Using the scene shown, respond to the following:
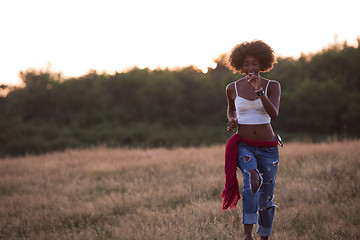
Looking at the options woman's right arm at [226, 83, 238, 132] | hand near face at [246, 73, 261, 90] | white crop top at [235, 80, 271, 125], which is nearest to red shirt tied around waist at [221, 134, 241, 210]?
woman's right arm at [226, 83, 238, 132]

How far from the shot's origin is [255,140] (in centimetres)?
330

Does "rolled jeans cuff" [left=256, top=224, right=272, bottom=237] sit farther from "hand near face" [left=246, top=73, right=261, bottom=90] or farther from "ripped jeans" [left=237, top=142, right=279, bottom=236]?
"hand near face" [left=246, top=73, right=261, bottom=90]

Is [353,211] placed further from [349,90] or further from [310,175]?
[349,90]

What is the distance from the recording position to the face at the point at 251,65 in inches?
136

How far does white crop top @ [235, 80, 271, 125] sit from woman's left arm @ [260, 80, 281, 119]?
0.08m

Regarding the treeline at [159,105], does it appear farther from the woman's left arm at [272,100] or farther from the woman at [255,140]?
the woman's left arm at [272,100]

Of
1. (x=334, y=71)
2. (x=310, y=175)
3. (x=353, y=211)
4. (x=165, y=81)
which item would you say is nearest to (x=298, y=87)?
(x=334, y=71)

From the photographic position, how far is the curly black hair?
3.56m

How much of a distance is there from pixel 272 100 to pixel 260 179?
0.84m

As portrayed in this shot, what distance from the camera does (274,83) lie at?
3.31 metres

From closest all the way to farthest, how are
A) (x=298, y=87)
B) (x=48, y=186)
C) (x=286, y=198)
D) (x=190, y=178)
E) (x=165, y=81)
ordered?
(x=286, y=198)
(x=190, y=178)
(x=48, y=186)
(x=298, y=87)
(x=165, y=81)

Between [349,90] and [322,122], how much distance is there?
435 cm

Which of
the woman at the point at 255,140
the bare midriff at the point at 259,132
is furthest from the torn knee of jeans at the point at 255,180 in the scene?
the bare midriff at the point at 259,132

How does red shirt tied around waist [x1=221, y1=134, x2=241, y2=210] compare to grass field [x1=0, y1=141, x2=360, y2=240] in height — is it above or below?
above
